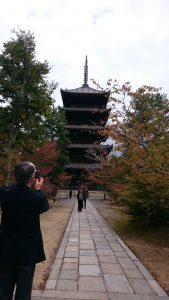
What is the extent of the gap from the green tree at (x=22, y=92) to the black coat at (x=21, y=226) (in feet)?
49.2

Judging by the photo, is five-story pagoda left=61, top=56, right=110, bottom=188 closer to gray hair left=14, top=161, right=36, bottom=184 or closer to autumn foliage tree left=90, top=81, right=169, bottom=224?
autumn foliage tree left=90, top=81, right=169, bottom=224

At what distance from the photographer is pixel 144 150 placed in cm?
1188

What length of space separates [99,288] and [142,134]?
8.04 m

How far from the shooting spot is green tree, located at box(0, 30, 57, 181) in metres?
18.5

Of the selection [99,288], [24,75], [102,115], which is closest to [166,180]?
[99,288]

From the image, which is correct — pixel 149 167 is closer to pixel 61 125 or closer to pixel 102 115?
pixel 61 125

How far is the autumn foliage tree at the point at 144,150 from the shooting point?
1105cm

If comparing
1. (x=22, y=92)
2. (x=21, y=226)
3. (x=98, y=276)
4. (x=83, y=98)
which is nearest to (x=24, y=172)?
(x=21, y=226)

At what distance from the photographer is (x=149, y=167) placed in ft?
35.8

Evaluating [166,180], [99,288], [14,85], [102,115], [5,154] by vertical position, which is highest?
[102,115]

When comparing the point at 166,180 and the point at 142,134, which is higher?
the point at 142,134

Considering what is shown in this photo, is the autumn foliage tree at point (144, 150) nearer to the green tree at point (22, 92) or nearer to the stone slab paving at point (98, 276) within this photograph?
the stone slab paving at point (98, 276)

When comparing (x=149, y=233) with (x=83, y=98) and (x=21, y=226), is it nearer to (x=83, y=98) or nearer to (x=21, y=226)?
(x=21, y=226)

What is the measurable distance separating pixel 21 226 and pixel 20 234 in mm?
73
